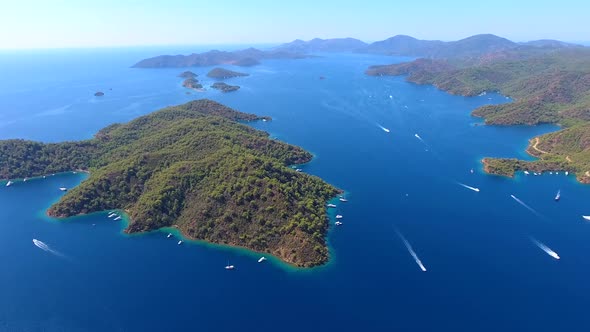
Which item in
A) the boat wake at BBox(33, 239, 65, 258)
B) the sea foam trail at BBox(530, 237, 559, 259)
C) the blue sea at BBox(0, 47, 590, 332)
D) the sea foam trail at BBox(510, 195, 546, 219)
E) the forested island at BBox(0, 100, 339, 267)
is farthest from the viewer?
the sea foam trail at BBox(510, 195, 546, 219)

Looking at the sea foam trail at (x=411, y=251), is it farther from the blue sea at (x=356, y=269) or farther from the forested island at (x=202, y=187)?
the forested island at (x=202, y=187)

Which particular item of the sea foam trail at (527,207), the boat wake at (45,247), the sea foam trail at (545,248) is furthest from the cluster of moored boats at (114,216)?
the sea foam trail at (527,207)

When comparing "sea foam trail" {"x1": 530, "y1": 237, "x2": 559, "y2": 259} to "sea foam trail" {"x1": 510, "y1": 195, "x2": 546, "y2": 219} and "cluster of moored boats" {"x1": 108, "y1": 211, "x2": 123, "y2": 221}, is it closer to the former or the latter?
"sea foam trail" {"x1": 510, "y1": 195, "x2": 546, "y2": 219}

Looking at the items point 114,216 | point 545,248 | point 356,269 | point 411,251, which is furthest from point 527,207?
point 114,216

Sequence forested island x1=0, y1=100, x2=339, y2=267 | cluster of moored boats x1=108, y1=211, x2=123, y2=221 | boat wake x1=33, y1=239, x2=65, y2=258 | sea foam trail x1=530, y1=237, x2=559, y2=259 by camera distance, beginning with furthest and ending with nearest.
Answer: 1. cluster of moored boats x1=108, y1=211, x2=123, y2=221
2. forested island x1=0, y1=100, x2=339, y2=267
3. boat wake x1=33, y1=239, x2=65, y2=258
4. sea foam trail x1=530, y1=237, x2=559, y2=259

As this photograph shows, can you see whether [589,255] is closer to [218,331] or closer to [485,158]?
[485,158]

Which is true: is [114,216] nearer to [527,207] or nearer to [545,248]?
[545,248]

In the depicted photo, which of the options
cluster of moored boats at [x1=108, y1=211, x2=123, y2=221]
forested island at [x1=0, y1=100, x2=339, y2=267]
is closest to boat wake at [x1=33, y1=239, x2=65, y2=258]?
forested island at [x1=0, y1=100, x2=339, y2=267]

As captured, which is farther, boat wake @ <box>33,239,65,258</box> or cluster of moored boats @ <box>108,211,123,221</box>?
cluster of moored boats @ <box>108,211,123,221</box>

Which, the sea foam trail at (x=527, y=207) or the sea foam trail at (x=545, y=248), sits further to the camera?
the sea foam trail at (x=527, y=207)
